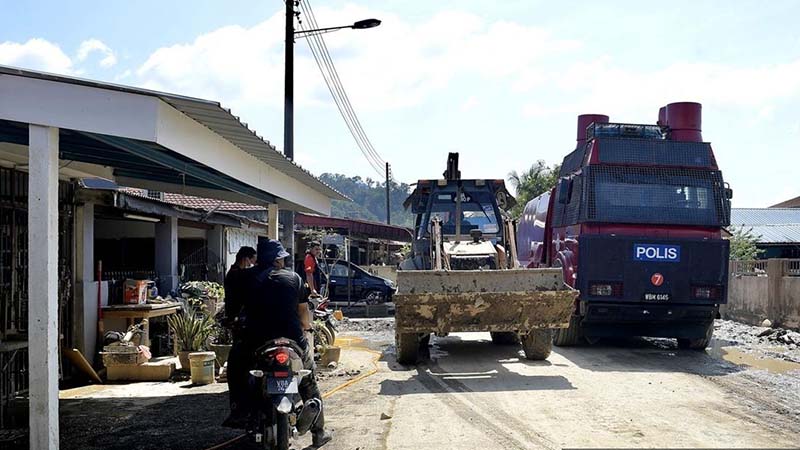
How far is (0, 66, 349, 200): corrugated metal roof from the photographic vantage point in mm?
5129

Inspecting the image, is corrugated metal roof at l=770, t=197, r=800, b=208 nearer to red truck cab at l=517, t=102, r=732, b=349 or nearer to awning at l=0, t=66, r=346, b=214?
red truck cab at l=517, t=102, r=732, b=349

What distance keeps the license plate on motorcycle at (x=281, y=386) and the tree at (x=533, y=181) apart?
35.4 m

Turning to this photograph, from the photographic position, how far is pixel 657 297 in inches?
468

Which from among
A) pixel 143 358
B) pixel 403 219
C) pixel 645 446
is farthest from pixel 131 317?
pixel 403 219

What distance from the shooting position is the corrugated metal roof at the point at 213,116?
5.13 metres

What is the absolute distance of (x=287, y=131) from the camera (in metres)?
13.9

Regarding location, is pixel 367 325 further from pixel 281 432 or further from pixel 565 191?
pixel 281 432

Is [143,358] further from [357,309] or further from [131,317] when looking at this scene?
[357,309]

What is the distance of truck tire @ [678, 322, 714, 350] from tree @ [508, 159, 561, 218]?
27.2 meters

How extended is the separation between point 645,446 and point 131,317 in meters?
7.49

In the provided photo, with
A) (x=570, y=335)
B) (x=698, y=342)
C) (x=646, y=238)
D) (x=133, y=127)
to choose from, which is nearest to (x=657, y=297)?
(x=646, y=238)

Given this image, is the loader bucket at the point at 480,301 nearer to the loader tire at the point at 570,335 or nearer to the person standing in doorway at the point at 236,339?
the loader tire at the point at 570,335

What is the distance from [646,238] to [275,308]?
25.3 feet

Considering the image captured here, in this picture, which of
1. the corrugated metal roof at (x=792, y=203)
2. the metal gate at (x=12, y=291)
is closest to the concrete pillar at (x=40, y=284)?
the metal gate at (x=12, y=291)
